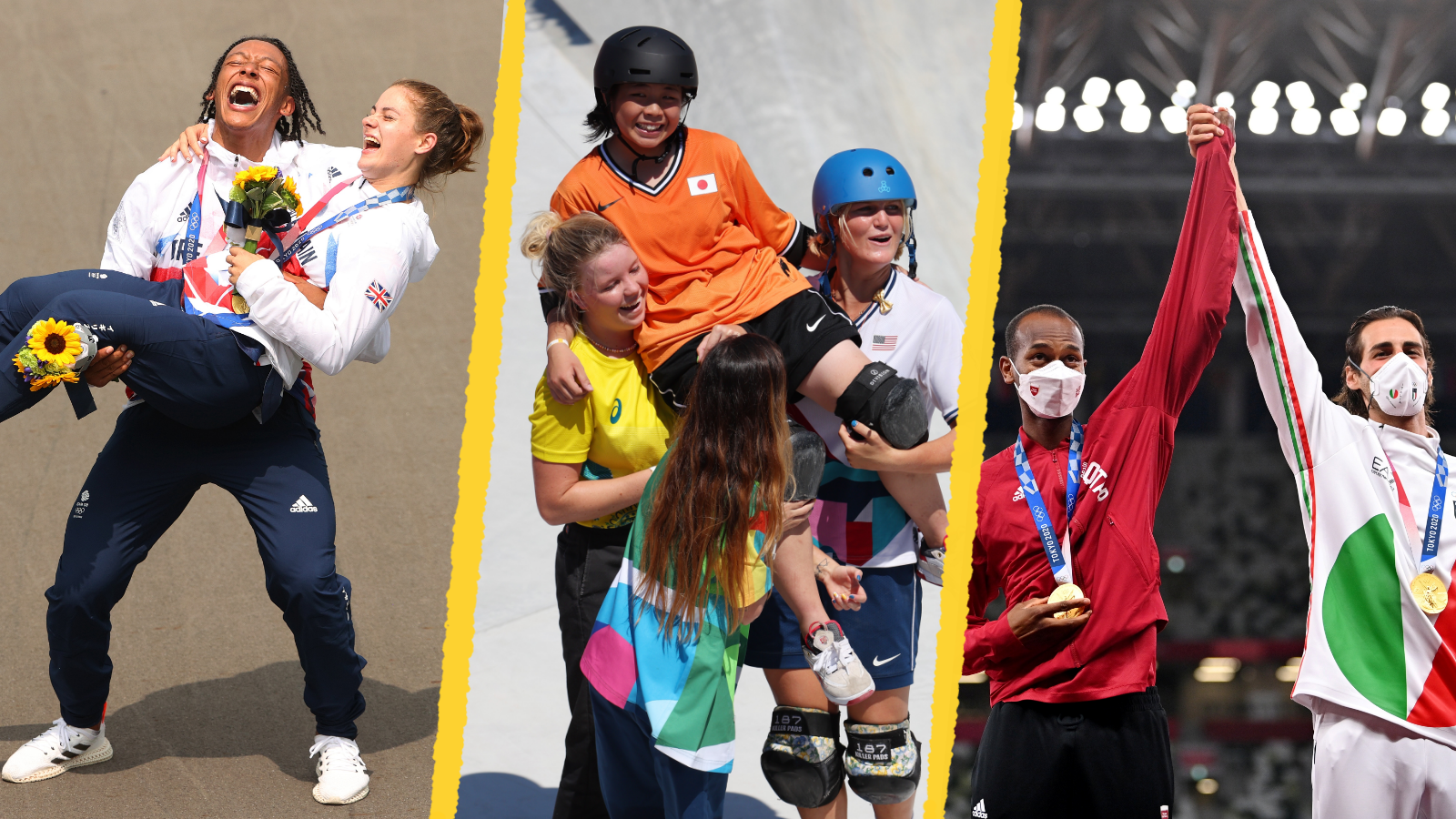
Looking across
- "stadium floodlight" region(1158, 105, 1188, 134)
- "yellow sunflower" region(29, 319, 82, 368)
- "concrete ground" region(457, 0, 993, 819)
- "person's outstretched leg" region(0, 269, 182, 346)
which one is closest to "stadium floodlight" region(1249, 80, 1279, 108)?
"stadium floodlight" region(1158, 105, 1188, 134)

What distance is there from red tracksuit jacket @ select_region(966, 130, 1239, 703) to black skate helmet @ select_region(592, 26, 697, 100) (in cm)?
125

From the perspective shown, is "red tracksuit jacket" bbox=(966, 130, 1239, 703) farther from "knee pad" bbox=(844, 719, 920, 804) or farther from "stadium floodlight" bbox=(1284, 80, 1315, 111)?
"stadium floodlight" bbox=(1284, 80, 1315, 111)

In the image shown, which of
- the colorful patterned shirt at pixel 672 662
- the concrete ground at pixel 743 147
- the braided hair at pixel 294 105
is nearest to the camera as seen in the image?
the colorful patterned shirt at pixel 672 662

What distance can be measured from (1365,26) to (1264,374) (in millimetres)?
7941

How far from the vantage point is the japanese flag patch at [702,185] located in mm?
3180

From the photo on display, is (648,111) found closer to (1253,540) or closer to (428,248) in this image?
(428,248)

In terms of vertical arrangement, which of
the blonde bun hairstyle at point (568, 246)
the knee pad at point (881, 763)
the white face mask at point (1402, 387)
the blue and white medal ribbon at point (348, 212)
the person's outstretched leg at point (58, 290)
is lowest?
the knee pad at point (881, 763)

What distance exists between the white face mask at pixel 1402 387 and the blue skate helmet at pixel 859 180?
1288 mm

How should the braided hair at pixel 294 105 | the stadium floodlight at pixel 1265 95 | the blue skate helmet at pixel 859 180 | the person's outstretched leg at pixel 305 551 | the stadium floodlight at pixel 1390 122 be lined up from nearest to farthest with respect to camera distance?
the blue skate helmet at pixel 859 180 → the person's outstretched leg at pixel 305 551 → the braided hair at pixel 294 105 → the stadium floodlight at pixel 1265 95 → the stadium floodlight at pixel 1390 122

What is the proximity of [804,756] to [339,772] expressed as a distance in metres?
1.48

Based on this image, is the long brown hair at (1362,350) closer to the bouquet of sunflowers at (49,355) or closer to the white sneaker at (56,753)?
the bouquet of sunflowers at (49,355)

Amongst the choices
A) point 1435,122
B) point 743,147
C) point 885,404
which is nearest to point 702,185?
point 885,404

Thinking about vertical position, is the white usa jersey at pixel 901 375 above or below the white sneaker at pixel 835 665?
above

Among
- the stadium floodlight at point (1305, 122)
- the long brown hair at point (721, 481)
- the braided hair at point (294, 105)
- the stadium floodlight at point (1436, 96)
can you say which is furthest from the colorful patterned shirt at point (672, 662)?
the stadium floodlight at point (1436, 96)
